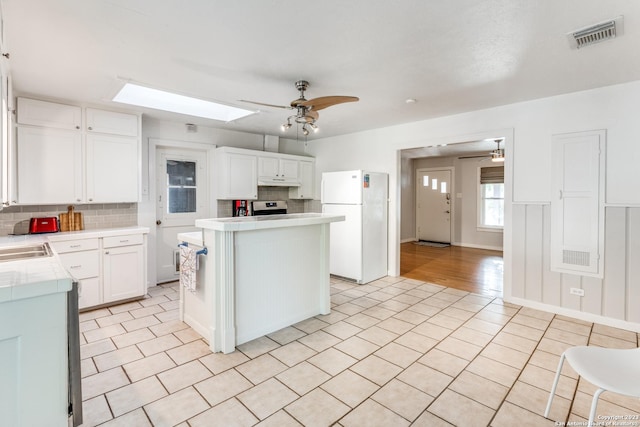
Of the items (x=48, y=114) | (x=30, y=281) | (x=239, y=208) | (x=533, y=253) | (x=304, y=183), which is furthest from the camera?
(x=304, y=183)

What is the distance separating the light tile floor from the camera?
1932 mm

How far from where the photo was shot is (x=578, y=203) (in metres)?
3.37

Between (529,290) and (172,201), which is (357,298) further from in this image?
(172,201)

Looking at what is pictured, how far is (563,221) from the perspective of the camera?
3.47 meters

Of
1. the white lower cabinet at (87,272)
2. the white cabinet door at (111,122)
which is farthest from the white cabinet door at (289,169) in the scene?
the white lower cabinet at (87,272)

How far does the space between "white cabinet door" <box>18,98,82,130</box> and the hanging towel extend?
2122 mm

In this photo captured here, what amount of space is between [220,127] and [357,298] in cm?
339

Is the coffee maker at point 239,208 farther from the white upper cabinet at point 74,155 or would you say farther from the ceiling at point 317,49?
the ceiling at point 317,49

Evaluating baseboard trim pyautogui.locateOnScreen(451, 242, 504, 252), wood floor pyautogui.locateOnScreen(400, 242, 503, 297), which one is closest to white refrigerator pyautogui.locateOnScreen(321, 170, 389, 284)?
wood floor pyautogui.locateOnScreen(400, 242, 503, 297)

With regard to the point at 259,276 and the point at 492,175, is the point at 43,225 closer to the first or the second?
the point at 259,276

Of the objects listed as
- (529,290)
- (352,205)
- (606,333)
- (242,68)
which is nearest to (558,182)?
(529,290)

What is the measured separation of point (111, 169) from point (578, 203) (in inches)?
211

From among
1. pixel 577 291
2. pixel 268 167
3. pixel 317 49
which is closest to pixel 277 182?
pixel 268 167

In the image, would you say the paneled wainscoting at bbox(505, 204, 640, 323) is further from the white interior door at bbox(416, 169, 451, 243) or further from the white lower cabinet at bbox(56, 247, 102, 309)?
the white lower cabinet at bbox(56, 247, 102, 309)
